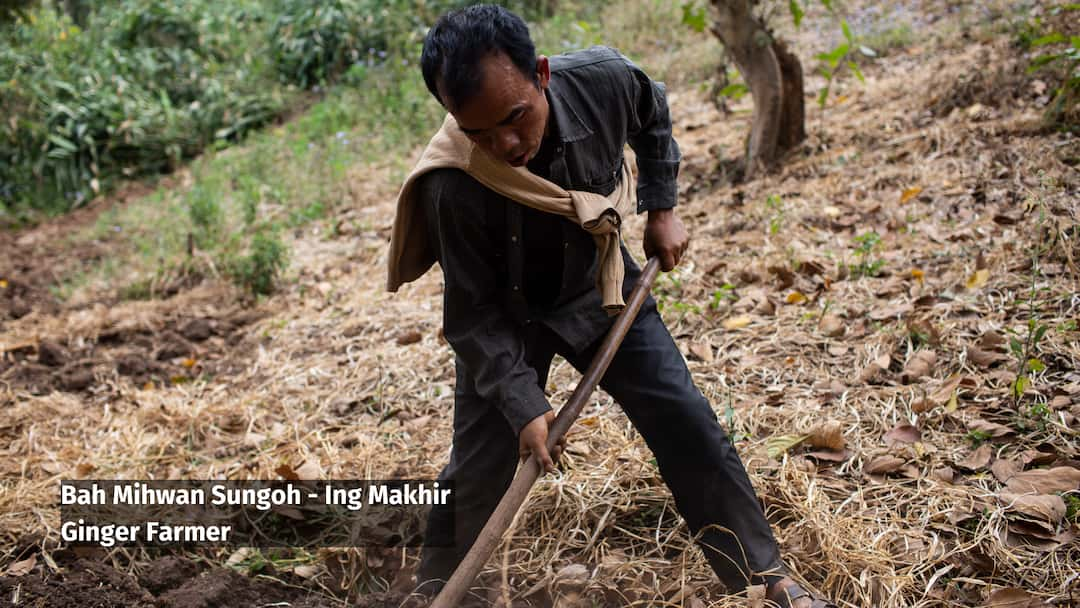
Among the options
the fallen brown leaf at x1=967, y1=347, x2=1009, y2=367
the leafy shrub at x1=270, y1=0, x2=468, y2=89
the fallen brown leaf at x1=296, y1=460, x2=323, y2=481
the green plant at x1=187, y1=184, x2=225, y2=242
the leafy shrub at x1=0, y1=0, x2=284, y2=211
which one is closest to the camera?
the fallen brown leaf at x1=967, y1=347, x2=1009, y2=367

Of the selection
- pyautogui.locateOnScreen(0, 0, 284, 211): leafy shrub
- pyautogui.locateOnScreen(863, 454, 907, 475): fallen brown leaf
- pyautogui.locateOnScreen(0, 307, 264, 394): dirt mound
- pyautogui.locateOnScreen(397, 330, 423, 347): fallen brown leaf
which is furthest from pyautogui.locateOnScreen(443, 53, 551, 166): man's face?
pyautogui.locateOnScreen(0, 0, 284, 211): leafy shrub

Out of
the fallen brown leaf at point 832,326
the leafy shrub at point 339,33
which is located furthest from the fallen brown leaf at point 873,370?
the leafy shrub at point 339,33

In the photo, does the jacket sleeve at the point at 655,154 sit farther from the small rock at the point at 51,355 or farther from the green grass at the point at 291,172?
the small rock at the point at 51,355

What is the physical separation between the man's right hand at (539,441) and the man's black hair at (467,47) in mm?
719

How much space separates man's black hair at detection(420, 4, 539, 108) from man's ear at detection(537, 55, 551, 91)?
0.07m

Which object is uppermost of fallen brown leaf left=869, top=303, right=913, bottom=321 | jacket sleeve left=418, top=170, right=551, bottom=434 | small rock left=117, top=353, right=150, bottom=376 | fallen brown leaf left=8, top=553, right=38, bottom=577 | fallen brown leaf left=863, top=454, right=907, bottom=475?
jacket sleeve left=418, top=170, right=551, bottom=434

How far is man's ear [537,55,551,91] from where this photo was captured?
A: 70.8 inches

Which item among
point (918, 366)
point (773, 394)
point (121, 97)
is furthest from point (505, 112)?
point (121, 97)

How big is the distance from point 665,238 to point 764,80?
2751mm

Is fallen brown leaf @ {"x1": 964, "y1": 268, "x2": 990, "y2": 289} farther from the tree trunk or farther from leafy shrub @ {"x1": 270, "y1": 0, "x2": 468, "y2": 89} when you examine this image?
leafy shrub @ {"x1": 270, "y1": 0, "x2": 468, "y2": 89}

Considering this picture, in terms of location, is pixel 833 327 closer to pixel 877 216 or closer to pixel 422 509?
pixel 877 216

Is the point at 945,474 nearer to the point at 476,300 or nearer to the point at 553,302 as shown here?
the point at 553,302

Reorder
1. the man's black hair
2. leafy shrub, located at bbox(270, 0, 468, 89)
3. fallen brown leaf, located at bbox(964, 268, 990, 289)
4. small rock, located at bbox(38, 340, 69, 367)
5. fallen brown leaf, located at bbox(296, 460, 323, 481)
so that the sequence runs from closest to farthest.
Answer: the man's black hair, fallen brown leaf, located at bbox(296, 460, 323, 481), fallen brown leaf, located at bbox(964, 268, 990, 289), small rock, located at bbox(38, 340, 69, 367), leafy shrub, located at bbox(270, 0, 468, 89)

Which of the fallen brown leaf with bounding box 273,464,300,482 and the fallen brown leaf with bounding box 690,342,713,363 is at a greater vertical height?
the fallen brown leaf with bounding box 690,342,713,363
